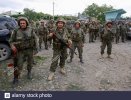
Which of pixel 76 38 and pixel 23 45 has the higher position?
pixel 23 45

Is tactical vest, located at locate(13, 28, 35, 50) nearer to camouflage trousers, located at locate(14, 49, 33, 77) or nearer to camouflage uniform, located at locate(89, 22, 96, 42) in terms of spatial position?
camouflage trousers, located at locate(14, 49, 33, 77)

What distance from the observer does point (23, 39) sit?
8.57 metres

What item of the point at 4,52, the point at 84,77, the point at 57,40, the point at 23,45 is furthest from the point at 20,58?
the point at 4,52

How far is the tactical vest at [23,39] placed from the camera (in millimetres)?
8523

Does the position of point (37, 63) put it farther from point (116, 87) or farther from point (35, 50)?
point (116, 87)

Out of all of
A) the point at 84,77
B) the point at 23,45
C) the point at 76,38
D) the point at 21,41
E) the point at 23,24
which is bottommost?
the point at 84,77

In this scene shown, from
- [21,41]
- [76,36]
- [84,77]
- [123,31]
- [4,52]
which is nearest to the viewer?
[21,41]

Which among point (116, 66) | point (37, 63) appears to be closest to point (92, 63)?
point (116, 66)

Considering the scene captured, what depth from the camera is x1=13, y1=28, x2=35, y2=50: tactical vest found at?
8.52 m

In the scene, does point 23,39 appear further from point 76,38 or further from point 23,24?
point 76,38

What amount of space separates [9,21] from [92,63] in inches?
145

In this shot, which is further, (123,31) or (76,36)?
(123,31)
